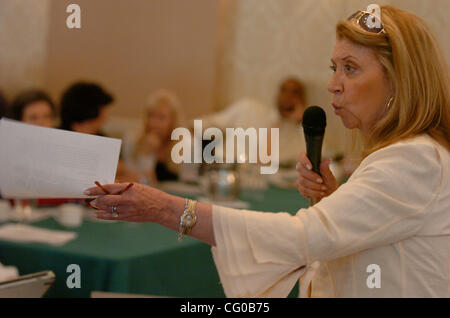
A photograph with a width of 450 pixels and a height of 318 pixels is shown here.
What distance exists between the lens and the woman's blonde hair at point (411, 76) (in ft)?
3.28

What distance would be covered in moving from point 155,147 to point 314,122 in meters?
2.61

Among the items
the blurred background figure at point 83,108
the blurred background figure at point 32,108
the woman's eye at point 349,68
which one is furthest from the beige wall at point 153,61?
the woman's eye at point 349,68

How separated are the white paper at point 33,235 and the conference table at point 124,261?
0.03 m

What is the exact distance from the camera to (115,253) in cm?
181

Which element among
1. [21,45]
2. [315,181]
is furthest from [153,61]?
[315,181]

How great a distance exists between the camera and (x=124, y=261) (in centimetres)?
177

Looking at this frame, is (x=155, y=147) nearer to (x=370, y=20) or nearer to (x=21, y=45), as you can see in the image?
(x=370, y=20)

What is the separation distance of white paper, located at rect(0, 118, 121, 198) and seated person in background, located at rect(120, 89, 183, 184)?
1.96 metres
